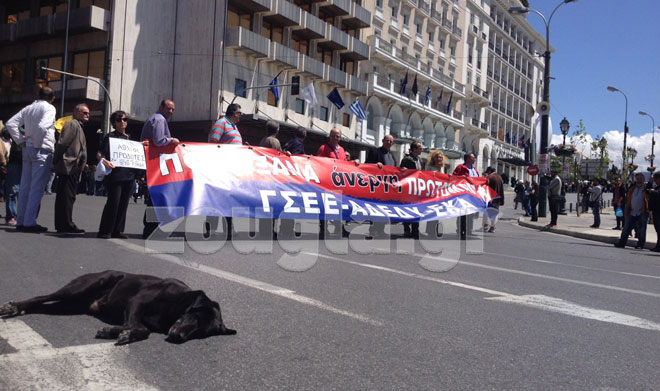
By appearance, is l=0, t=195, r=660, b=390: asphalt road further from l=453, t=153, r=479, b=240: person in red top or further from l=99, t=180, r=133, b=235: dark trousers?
l=453, t=153, r=479, b=240: person in red top

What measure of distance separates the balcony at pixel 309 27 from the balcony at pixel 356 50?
125 inches

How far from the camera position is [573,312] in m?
4.94

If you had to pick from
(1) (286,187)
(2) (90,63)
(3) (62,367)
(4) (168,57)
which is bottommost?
(3) (62,367)

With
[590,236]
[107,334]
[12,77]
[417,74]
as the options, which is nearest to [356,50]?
[417,74]

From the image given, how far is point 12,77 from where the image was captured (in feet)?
122

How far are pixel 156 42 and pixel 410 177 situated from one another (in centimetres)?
2769

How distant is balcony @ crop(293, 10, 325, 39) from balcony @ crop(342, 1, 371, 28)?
3.83 m

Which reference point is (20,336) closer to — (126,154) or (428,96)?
(126,154)

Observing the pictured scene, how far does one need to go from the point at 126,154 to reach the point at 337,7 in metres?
35.8

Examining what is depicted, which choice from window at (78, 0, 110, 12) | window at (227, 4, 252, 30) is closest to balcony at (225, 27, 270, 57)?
window at (227, 4, 252, 30)

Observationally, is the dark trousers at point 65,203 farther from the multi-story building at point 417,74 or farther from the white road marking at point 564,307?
the multi-story building at point 417,74

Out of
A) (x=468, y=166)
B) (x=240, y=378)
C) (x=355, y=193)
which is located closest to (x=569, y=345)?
(x=240, y=378)

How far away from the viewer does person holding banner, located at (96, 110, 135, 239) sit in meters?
7.80

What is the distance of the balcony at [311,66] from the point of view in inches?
1507
